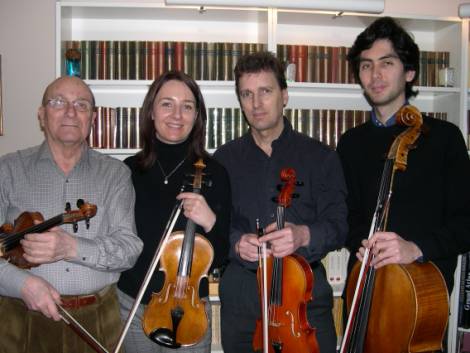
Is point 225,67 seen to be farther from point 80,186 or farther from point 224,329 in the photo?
point 224,329

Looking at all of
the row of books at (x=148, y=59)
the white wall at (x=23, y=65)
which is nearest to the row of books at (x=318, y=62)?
the row of books at (x=148, y=59)

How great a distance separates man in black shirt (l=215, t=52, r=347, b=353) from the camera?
5.97ft

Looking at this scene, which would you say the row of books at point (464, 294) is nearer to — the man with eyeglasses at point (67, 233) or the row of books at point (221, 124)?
the row of books at point (221, 124)

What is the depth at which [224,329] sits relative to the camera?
190cm

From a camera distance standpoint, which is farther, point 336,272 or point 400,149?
point 336,272

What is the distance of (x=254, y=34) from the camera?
10.0ft

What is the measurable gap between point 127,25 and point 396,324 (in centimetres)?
252

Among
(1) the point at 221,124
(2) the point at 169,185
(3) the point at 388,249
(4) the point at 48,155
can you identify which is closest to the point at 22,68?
(1) the point at 221,124

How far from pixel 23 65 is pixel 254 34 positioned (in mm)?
1689

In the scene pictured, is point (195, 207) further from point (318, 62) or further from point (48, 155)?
point (318, 62)

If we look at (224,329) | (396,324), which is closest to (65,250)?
(224,329)

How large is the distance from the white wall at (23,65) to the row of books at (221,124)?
0.67m

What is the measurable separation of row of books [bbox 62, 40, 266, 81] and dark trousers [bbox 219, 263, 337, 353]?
1.43 metres

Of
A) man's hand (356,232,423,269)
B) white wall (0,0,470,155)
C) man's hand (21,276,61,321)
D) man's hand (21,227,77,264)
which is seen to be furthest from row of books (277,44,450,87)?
man's hand (21,276,61,321)
